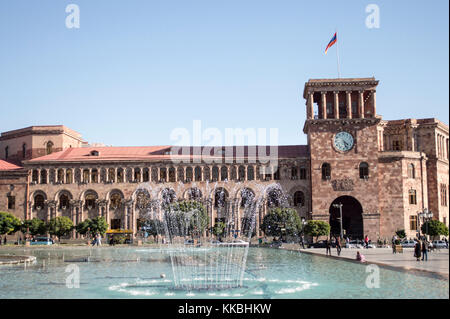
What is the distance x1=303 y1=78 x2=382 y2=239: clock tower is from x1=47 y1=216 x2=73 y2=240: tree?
29.7 m

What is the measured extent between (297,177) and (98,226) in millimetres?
25294

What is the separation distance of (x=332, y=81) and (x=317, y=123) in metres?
5.37

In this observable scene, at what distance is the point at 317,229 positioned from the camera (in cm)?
5619

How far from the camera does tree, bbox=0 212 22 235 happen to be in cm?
6175

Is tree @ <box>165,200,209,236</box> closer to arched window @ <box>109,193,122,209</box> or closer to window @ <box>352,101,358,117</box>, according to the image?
arched window @ <box>109,193,122,209</box>

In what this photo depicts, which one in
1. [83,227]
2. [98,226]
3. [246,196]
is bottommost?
[83,227]

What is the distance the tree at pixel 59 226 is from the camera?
63375 mm

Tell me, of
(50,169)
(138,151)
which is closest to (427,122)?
(138,151)

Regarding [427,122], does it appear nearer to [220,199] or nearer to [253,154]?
[253,154]

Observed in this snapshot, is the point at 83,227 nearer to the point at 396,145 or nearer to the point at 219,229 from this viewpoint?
the point at 219,229

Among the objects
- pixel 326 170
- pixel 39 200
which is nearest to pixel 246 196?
pixel 326 170

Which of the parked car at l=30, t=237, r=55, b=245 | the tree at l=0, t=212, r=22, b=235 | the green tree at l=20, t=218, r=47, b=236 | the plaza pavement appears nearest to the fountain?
the parked car at l=30, t=237, r=55, b=245

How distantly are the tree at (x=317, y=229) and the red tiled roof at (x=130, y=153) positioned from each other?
13.1 metres
